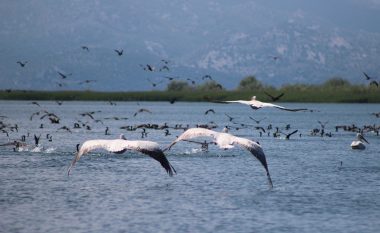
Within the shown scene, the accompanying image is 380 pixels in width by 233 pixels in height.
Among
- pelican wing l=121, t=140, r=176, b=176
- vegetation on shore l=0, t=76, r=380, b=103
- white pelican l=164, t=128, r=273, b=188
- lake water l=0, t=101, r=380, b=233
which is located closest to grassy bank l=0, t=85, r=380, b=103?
vegetation on shore l=0, t=76, r=380, b=103

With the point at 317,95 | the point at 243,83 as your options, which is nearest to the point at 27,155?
the point at 317,95

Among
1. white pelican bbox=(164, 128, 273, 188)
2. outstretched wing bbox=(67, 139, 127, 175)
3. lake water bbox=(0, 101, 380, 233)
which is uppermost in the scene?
white pelican bbox=(164, 128, 273, 188)

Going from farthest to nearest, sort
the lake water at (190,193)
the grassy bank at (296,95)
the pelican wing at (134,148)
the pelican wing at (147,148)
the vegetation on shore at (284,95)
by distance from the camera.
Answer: the vegetation on shore at (284,95)
the grassy bank at (296,95)
the pelican wing at (147,148)
the pelican wing at (134,148)
the lake water at (190,193)

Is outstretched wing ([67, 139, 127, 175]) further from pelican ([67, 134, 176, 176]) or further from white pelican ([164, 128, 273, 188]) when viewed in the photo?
white pelican ([164, 128, 273, 188])

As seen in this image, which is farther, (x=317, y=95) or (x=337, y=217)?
(x=317, y=95)

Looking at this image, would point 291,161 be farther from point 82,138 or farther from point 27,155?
point 82,138

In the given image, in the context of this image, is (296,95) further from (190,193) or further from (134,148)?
(134,148)

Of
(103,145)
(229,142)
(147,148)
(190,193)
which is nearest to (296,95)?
(190,193)

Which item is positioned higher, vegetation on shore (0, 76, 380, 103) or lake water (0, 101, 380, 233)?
vegetation on shore (0, 76, 380, 103)

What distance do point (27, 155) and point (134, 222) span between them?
18.3 meters

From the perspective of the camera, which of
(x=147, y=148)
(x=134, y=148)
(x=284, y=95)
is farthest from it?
(x=284, y=95)

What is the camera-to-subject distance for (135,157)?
3912 centimetres

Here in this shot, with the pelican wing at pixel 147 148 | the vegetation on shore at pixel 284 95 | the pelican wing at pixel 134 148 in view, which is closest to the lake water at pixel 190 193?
the pelican wing at pixel 134 148

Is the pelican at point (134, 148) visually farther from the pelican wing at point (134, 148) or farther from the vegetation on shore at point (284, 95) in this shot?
the vegetation on shore at point (284, 95)
